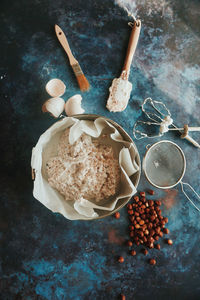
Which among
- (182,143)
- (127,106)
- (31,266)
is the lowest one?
(31,266)

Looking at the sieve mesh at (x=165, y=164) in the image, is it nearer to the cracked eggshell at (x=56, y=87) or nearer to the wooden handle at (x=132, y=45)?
the wooden handle at (x=132, y=45)

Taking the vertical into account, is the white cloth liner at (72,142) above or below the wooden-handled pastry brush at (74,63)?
below

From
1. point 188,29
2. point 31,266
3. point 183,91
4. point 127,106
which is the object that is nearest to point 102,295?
point 31,266

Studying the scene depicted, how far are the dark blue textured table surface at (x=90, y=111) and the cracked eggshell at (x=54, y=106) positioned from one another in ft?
0.21

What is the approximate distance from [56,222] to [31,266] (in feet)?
0.80

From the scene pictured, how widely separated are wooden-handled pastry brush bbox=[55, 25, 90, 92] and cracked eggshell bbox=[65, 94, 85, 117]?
0.26 ft

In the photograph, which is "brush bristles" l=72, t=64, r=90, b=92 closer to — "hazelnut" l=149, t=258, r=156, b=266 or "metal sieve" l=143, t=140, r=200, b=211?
"metal sieve" l=143, t=140, r=200, b=211

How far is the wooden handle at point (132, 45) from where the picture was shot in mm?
1342

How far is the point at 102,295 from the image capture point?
52.7 inches

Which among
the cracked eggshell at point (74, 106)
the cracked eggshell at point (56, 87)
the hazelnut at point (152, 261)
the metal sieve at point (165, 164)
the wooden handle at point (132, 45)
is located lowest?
the hazelnut at point (152, 261)

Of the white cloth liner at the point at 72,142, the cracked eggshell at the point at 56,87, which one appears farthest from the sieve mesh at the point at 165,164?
the cracked eggshell at the point at 56,87

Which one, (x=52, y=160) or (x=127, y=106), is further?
(x=127, y=106)

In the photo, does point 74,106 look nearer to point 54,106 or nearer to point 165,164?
point 54,106

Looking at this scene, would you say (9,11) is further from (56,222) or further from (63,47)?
(56,222)
